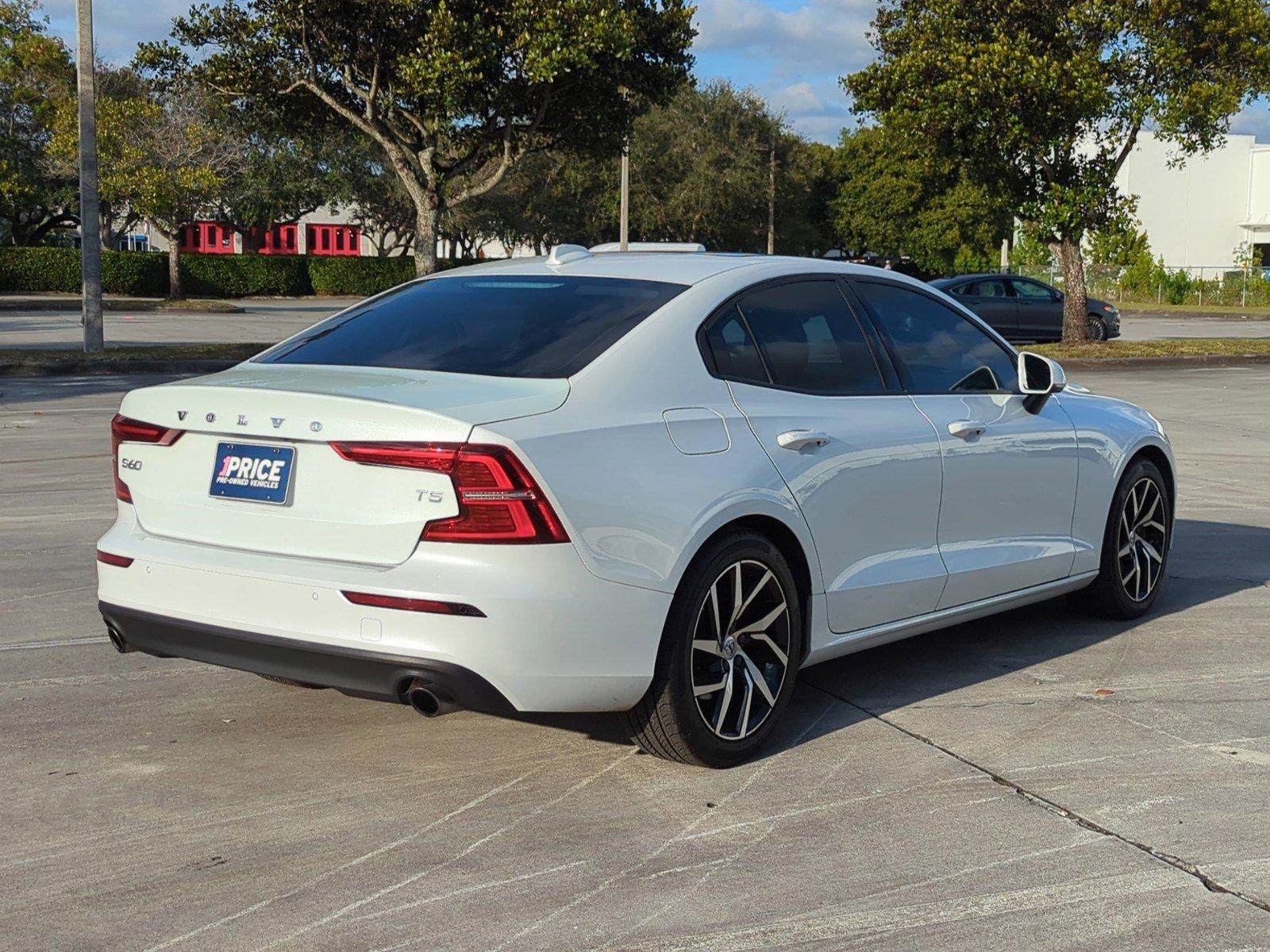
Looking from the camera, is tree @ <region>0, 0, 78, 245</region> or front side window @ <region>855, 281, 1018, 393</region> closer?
front side window @ <region>855, 281, 1018, 393</region>

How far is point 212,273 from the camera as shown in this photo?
57531 mm

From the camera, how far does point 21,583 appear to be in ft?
25.2

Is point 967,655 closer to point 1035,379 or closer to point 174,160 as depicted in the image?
point 1035,379

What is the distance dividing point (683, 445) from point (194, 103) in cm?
4641

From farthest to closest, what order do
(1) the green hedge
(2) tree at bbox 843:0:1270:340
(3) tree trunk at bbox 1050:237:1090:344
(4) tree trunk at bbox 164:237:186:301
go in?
(1) the green hedge → (4) tree trunk at bbox 164:237:186:301 → (3) tree trunk at bbox 1050:237:1090:344 → (2) tree at bbox 843:0:1270:340

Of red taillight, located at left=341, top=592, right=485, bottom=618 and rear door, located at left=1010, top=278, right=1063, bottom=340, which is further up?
rear door, located at left=1010, top=278, right=1063, bottom=340

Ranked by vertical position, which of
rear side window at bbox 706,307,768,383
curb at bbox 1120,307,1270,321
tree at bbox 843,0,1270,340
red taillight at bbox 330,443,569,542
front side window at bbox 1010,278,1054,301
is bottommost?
red taillight at bbox 330,443,569,542

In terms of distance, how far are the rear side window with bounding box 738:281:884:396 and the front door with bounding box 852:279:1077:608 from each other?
203mm

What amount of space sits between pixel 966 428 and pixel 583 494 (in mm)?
2126

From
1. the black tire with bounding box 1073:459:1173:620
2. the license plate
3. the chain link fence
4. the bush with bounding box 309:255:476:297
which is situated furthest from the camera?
the bush with bounding box 309:255:476:297

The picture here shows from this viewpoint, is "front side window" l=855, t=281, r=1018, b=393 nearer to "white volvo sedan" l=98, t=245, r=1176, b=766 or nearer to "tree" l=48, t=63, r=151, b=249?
"white volvo sedan" l=98, t=245, r=1176, b=766

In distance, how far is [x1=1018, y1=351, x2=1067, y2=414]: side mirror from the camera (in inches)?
250

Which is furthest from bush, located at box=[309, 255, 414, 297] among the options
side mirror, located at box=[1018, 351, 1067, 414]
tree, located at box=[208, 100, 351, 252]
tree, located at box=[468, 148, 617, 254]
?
side mirror, located at box=[1018, 351, 1067, 414]

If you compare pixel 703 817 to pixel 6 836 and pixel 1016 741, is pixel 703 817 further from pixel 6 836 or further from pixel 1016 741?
pixel 6 836
